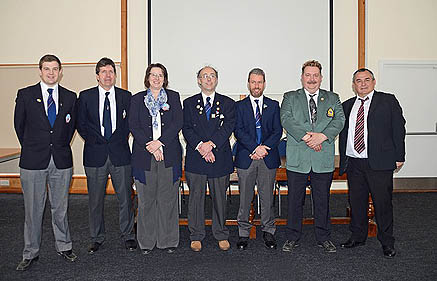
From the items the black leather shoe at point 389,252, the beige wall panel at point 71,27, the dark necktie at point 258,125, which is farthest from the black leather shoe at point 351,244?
the beige wall panel at point 71,27

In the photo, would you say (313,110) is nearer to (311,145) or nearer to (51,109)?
(311,145)

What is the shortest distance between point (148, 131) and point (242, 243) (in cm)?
134

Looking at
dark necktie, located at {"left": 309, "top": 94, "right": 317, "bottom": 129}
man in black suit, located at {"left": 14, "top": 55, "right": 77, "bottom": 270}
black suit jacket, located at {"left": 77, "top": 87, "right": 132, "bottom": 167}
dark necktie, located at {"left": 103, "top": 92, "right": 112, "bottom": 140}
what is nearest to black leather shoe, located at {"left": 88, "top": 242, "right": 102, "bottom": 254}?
man in black suit, located at {"left": 14, "top": 55, "right": 77, "bottom": 270}

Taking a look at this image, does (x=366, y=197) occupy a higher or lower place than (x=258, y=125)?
lower

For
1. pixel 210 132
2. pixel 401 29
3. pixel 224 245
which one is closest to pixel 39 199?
pixel 210 132

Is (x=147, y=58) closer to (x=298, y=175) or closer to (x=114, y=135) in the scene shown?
(x=114, y=135)

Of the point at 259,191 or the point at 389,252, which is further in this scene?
the point at 259,191

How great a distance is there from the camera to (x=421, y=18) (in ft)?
22.8

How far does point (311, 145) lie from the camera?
13.0ft

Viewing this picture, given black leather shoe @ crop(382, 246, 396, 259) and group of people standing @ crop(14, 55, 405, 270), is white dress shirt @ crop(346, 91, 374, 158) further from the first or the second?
black leather shoe @ crop(382, 246, 396, 259)

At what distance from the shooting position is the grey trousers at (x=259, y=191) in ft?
13.7

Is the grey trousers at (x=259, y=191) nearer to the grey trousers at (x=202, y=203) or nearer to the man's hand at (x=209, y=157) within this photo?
the grey trousers at (x=202, y=203)

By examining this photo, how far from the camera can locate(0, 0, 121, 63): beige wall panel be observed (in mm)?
6941

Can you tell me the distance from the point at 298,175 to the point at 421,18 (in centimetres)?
434
